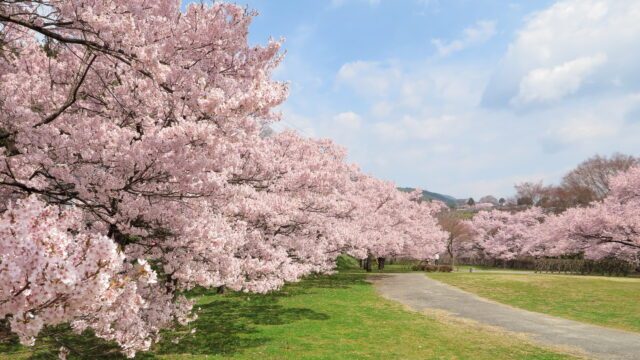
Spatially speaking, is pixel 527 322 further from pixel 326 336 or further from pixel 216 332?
pixel 216 332

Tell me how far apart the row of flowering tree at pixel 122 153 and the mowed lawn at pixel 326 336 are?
7.31ft

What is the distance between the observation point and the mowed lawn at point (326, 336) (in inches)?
454

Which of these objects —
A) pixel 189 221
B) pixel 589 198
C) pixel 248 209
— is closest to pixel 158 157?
pixel 189 221

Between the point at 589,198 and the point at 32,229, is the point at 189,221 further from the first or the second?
the point at 589,198

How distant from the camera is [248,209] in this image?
12766 mm

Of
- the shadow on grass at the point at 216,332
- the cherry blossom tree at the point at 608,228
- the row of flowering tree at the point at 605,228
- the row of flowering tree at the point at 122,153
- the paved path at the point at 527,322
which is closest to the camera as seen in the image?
Answer: the row of flowering tree at the point at 122,153

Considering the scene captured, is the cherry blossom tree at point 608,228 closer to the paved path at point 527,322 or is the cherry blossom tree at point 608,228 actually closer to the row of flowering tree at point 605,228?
the row of flowering tree at point 605,228

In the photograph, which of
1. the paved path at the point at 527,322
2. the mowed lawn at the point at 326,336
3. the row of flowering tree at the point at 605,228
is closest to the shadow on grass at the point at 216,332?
the mowed lawn at the point at 326,336

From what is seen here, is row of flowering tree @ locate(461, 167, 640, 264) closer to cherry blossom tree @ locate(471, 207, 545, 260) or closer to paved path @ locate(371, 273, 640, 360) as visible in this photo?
cherry blossom tree @ locate(471, 207, 545, 260)

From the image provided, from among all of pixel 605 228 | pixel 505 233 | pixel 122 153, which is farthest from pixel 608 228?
pixel 122 153

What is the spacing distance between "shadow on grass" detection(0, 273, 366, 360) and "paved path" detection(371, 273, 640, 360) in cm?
784

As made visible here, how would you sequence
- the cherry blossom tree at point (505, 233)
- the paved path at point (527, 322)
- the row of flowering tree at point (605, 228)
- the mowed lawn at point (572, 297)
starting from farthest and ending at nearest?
the cherry blossom tree at point (505, 233)
the row of flowering tree at point (605, 228)
the mowed lawn at point (572, 297)
the paved path at point (527, 322)

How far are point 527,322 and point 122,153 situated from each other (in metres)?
18.5

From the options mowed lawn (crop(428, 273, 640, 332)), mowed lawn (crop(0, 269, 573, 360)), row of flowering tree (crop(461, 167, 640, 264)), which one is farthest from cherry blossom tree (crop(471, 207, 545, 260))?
mowed lawn (crop(0, 269, 573, 360))
